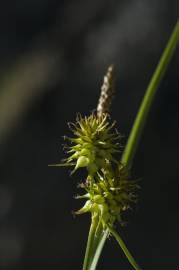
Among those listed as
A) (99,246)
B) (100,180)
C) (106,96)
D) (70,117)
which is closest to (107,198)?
(100,180)

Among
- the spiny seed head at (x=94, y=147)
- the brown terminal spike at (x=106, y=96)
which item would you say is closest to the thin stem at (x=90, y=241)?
the spiny seed head at (x=94, y=147)

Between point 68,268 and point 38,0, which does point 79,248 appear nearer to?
point 68,268

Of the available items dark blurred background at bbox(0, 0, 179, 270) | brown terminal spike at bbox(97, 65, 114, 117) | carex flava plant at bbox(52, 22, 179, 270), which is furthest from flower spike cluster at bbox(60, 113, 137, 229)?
dark blurred background at bbox(0, 0, 179, 270)

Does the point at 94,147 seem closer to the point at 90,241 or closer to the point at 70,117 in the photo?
the point at 90,241

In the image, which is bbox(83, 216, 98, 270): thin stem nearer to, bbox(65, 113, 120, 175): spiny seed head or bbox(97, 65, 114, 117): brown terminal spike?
bbox(65, 113, 120, 175): spiny seed head

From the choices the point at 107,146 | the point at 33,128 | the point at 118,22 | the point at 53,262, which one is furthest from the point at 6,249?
the point at 107,146

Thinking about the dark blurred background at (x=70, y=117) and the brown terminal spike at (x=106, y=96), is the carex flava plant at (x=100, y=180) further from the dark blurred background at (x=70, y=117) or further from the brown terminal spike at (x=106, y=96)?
the dark blurred background at (x=70, y=117)
